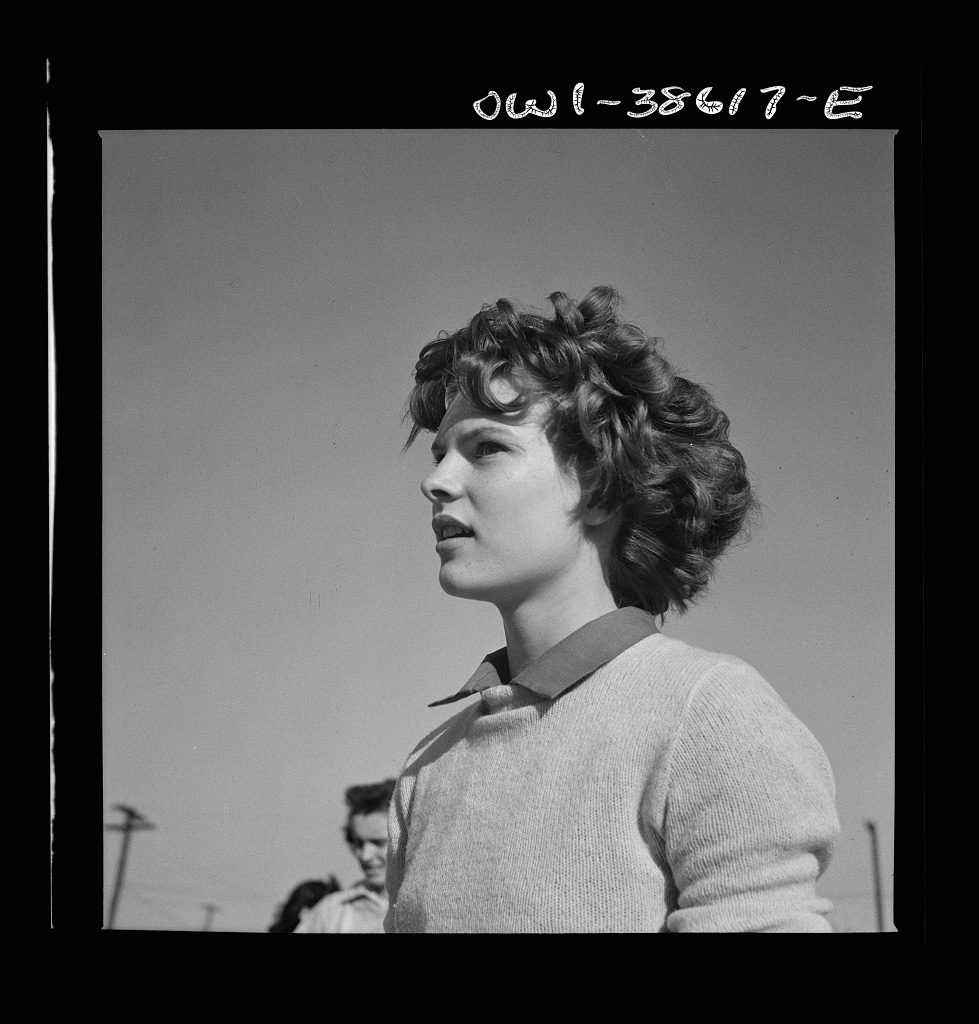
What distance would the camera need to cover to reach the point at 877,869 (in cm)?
250

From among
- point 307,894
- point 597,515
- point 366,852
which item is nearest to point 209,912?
point 307,894

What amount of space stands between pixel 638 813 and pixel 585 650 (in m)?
0.30

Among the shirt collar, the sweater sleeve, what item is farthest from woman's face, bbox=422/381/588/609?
the sweater sleeve

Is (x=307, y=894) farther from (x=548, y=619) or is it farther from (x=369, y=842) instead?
(x=548, y=619)

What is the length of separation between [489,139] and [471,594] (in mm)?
1022

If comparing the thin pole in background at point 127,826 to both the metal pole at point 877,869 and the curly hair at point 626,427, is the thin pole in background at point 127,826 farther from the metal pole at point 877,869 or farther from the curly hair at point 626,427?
the metal pole at point 877,869

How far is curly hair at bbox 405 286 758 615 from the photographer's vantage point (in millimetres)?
2344

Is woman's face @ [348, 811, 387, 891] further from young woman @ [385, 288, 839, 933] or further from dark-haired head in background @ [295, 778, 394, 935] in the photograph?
young woman @ [385, 288, 839, 933]
